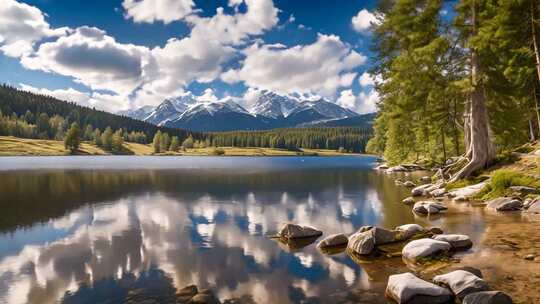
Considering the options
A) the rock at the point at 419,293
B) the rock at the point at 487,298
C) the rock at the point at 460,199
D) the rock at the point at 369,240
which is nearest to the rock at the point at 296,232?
the rock at the point at 369,240

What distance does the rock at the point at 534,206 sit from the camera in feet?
79.9

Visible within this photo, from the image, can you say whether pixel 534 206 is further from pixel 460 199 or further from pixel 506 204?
pixel 460 199

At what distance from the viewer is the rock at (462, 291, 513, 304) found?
34.3ft

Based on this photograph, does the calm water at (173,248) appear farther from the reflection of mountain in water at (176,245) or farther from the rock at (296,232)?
the rock at (296,232)

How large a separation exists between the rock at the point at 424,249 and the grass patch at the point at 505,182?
16.9 metres

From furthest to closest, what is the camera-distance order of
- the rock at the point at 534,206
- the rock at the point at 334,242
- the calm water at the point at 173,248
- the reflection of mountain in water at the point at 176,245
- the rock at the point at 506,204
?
the rock at the point at 506,204, the rock at the point at 534,206, the rock at the point at 334,242, the reflection of mountain in water at the point at 176,245, the calm water at the point at 173,248

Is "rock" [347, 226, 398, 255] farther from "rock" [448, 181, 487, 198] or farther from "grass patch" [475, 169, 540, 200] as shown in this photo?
"rock" [448, 181, 487, 198]

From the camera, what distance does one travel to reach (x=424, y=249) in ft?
51.8

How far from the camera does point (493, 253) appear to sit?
1598 centimetres

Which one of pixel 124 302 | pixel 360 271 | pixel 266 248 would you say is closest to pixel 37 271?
pixel 124 302

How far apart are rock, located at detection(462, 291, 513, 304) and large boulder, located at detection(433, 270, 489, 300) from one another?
0.53 meters

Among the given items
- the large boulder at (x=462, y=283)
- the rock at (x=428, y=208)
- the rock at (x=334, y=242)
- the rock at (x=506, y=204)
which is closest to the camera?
the large boulder at (x=462, y=283)

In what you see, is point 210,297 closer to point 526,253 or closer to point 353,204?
point 526,253

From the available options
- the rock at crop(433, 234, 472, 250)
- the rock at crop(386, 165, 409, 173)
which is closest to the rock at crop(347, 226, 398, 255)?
the rock at crop(433, 234, 472, 250)
